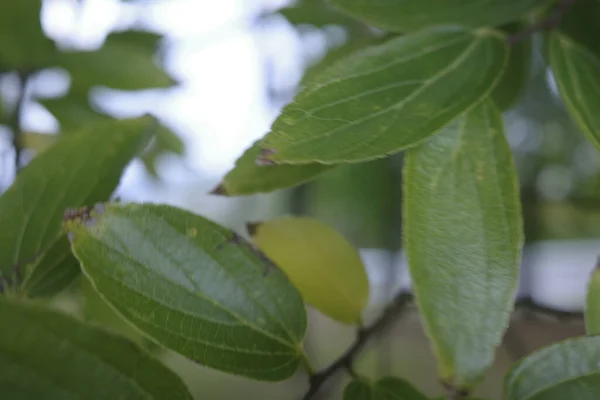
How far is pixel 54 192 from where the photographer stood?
0.28 meters

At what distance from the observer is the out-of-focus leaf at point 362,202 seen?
0.71 m

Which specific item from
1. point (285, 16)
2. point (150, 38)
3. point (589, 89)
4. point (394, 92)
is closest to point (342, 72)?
point (394, 92)

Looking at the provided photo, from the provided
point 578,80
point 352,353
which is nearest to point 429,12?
point 578,80

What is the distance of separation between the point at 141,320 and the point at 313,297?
124 mm

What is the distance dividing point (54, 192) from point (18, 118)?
0.26 metres

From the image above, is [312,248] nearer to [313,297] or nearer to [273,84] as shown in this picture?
[313,297]

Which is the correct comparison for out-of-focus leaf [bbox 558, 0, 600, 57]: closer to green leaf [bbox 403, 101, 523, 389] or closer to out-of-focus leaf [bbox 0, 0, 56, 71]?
green leaf [bbox 403, 101, 523, 389]

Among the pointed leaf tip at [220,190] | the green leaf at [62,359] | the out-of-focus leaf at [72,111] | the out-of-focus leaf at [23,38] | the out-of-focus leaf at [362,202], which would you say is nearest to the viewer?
the green leaf at [62,359]

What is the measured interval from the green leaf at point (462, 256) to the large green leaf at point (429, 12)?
111 mm

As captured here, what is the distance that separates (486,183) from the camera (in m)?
0.24

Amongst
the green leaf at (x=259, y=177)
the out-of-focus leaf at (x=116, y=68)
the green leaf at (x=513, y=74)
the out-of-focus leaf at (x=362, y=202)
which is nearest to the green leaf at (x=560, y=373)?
the green leaf at (x=259, y=177)

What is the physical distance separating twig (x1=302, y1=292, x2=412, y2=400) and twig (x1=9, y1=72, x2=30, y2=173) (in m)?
0.31

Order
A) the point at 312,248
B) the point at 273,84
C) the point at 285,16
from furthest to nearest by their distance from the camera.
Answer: the point at 273,84, the point at 285,16, the point at 312,248

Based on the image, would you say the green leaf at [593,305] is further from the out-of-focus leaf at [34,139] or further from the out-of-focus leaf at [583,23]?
the out-of-focus leaf at [34,139]
